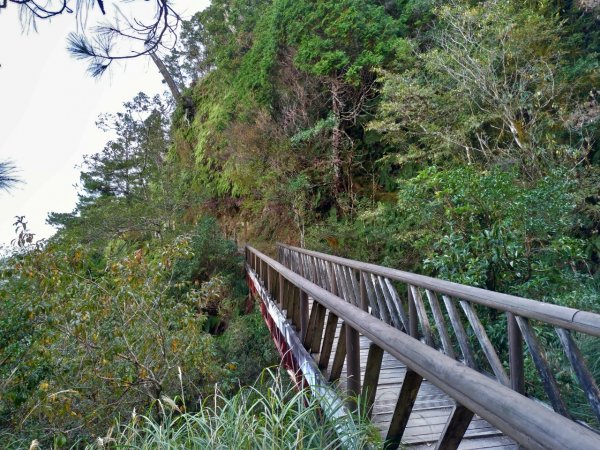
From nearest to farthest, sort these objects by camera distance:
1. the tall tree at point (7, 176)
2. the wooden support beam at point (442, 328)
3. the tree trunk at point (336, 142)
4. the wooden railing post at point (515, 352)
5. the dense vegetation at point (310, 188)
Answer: the wooden railing post at point (515, 352)
the tall tree at point (7, 176)
the wooden support beam at point (442, 328)
the dense vegetation at point (310, 188)
the tree trunk at point (336, 142)

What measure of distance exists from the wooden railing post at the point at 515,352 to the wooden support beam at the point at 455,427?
70 cm

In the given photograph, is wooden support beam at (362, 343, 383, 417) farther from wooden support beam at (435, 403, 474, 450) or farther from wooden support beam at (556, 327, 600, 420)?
wooden support beam at (556, 327, 600, 420)

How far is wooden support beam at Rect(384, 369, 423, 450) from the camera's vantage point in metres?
1.57

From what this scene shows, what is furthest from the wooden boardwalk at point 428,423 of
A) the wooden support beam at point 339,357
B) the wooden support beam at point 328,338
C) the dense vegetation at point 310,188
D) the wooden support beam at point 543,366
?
the dense vegetation at point 310,188

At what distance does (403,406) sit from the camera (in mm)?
1651

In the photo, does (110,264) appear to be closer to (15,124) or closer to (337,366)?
(15,124)

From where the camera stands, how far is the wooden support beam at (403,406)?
5.15 feet

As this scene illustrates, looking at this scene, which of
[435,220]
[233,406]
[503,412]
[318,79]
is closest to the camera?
[503,412]

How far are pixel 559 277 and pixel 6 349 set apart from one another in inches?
222

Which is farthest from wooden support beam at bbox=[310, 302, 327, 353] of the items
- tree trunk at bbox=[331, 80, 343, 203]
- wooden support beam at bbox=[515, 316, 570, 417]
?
tree trunk at bbox=[331, 80, 343, 203]

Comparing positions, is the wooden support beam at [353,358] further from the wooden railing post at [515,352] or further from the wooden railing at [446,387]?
the wooden railing post at [515,352]

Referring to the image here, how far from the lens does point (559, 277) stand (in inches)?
164

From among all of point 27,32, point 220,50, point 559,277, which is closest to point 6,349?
point 27,32

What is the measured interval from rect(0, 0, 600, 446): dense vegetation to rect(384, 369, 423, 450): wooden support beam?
2029mm
